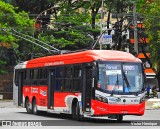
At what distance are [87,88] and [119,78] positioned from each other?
154cm

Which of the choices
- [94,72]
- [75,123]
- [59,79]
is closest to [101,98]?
[94,72]

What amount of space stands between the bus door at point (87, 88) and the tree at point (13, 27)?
33.2 meters

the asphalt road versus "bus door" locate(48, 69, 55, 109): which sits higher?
"bus door" locate(48, 69, 55, 109)

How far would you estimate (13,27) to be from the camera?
185 ft

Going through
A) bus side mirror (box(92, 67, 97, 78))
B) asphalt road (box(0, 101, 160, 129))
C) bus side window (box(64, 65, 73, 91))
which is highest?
bus side mirror (box(92, 67, 97, 78))

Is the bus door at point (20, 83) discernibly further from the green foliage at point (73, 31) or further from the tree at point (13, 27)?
the green foliage at point (73, 31)

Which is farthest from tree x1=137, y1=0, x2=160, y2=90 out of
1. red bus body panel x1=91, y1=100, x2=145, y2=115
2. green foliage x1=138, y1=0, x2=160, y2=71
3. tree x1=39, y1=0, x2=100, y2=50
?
red bus body panel x1=91, y1=100, x2=145, y2=115

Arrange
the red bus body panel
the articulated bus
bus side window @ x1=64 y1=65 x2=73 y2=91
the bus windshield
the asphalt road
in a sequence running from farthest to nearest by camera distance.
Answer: bus side window @ x1=64 y1=65 x2=73 y2=91 < the bus windshield < the articulated bus < the red bus body panel < the asphalt road

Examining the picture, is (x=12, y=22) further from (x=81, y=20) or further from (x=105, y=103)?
(x=105, y=103)

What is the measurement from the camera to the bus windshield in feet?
68.9

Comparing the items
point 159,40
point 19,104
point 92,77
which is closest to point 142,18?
point 159,40

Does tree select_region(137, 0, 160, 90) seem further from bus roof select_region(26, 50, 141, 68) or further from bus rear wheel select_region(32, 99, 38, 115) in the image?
bus roof select_region(26, 50, 141, 68)

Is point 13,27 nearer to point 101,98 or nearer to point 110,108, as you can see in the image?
point 101,98

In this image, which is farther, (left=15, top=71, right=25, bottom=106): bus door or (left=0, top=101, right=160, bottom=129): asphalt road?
(left=15, top=71, right=25, bottom=106): bus door
